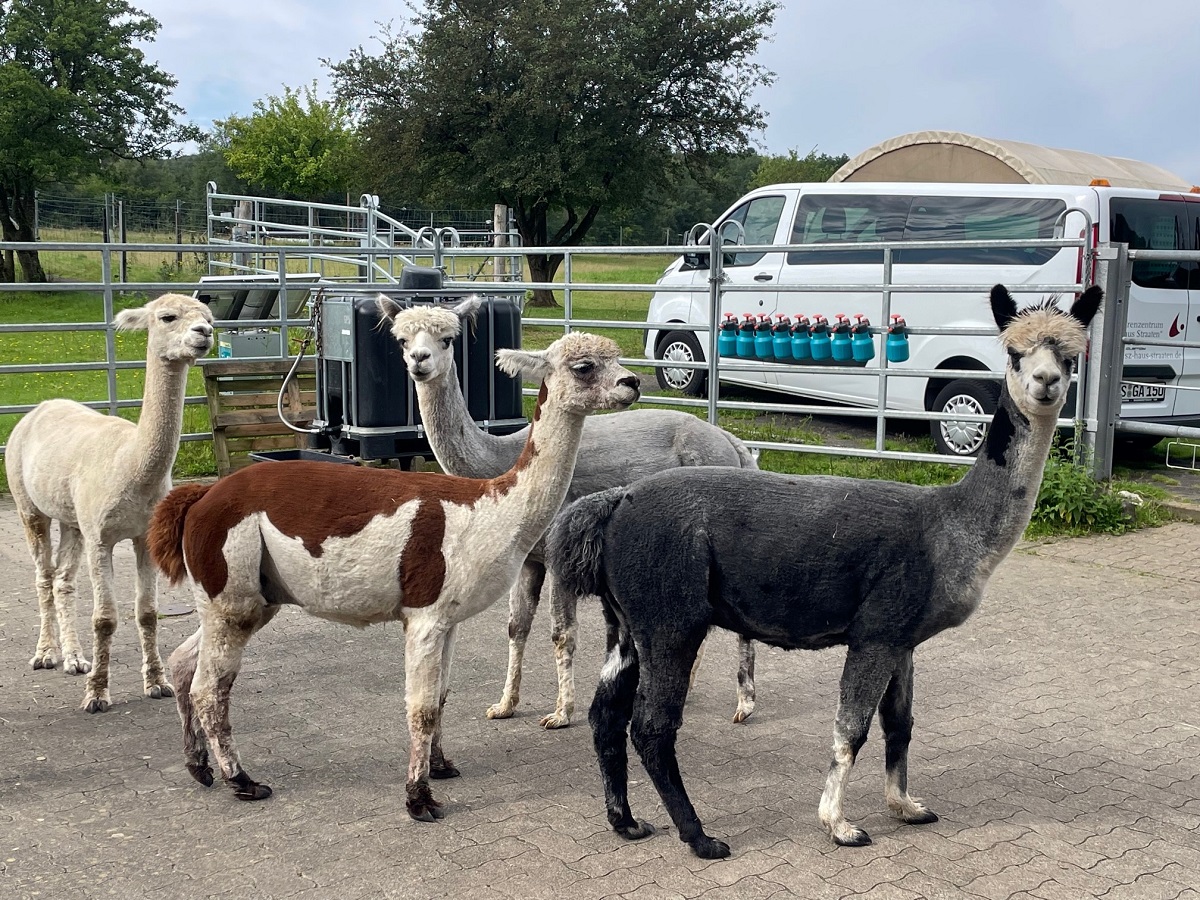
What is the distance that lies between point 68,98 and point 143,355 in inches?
658

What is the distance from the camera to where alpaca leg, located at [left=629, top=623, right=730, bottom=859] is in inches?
147

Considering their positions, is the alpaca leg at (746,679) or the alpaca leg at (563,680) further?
the alpaca leg at (746,679)

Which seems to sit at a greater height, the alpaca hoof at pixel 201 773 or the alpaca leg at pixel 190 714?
the alpaca leg at pixel 190 714

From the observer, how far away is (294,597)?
4199 mm

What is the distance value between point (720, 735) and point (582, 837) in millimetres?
1155

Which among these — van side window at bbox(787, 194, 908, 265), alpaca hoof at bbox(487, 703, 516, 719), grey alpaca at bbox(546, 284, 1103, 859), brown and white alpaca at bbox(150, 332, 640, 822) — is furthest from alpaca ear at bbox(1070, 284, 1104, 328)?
van side window at bbox(787, 194, 908, 265)

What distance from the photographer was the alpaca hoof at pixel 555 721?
4.92 m

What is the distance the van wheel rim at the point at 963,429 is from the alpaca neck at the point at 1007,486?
6285 millimetres

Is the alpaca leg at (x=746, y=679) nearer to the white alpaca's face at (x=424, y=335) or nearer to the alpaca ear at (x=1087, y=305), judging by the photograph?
the white alpaca's face at (x=424, y=335)

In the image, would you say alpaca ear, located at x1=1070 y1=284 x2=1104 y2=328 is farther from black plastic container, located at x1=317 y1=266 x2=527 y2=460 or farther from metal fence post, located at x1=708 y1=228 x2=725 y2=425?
metal fence post, located at x1=708 y1=228 x2=725 y2=425

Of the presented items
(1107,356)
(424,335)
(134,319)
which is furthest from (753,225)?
(134,319)

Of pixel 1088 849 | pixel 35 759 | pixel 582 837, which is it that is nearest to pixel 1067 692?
pixel 1088 849

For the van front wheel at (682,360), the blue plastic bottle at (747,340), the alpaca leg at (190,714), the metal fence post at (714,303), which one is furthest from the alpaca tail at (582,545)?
the van front wheel at (682,360)

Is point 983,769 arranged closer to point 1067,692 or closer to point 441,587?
point 1067,692
